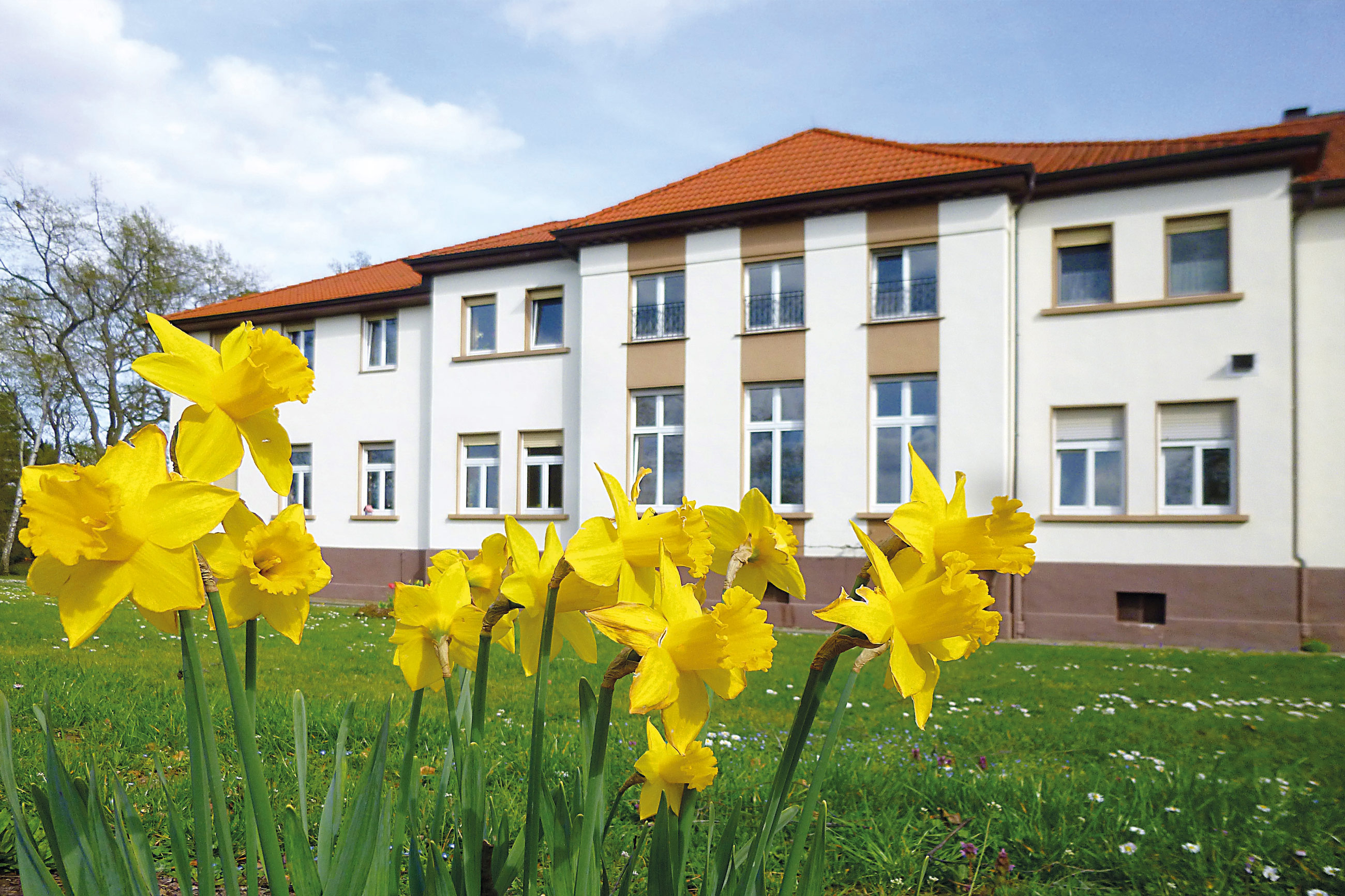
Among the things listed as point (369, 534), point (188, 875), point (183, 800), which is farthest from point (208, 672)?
point (369, 534)

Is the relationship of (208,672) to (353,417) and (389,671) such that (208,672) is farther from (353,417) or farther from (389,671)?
(353,417)

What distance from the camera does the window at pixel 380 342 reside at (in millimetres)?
17062

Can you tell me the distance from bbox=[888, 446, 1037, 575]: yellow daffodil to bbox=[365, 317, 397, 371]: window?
1728 cm

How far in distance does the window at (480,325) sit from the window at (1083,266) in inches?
407

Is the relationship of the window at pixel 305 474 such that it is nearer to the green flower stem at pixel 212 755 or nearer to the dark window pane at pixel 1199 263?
the dark window pane at pixel 1199 263

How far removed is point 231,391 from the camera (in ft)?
2.92

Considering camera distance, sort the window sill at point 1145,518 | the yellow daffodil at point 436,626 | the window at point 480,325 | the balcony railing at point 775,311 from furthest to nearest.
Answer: the window at point 480,325
the balcony railing at point 775,311
the window sill at point 1145,518
the yellow daffodil at point 436,626

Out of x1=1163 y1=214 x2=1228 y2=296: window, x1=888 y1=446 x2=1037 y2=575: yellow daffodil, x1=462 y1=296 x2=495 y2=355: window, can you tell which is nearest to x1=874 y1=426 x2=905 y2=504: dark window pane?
x1=1163 y1=214 x2=1228 y2=296: window

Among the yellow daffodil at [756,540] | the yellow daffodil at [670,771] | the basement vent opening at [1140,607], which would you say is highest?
the yellow daffodil at [756,540]

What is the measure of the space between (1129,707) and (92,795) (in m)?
6.86

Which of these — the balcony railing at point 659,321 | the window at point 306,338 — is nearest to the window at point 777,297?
the balcony railing at point 659,321

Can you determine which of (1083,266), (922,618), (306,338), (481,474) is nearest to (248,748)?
(922,618)

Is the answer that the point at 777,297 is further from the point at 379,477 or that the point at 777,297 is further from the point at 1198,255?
the point at 379,477

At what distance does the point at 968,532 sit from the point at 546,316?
607 inches
